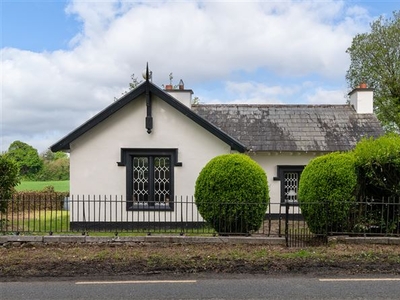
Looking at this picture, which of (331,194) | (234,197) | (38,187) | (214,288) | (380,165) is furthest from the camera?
(38,187)

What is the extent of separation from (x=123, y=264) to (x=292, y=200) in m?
10.6

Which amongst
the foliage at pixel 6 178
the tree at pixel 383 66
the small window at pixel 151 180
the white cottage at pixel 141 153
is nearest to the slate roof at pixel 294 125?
the white cottage at pixel 141 153

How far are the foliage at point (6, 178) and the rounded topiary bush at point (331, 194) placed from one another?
9.23 metres

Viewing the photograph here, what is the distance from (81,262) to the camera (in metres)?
7.96

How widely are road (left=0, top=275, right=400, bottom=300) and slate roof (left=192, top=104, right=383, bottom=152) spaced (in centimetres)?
1005

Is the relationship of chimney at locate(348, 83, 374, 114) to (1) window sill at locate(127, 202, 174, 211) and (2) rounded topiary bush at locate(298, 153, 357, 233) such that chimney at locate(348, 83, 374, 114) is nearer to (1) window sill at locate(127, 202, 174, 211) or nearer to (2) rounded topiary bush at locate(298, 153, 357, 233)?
(2) rounded topiary bush at locate(298, 153, 357, 233)

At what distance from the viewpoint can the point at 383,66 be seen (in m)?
31.8

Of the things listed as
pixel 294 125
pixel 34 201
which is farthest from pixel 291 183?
pixel 34 201

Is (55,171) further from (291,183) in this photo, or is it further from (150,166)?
(150,166)

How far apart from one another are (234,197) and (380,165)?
4.00 m

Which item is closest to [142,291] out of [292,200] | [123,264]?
[123,264]

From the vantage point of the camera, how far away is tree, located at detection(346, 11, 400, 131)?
3138cm

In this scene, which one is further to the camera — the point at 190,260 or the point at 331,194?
the point at 331,194

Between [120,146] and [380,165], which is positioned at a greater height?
→ [120,146]
